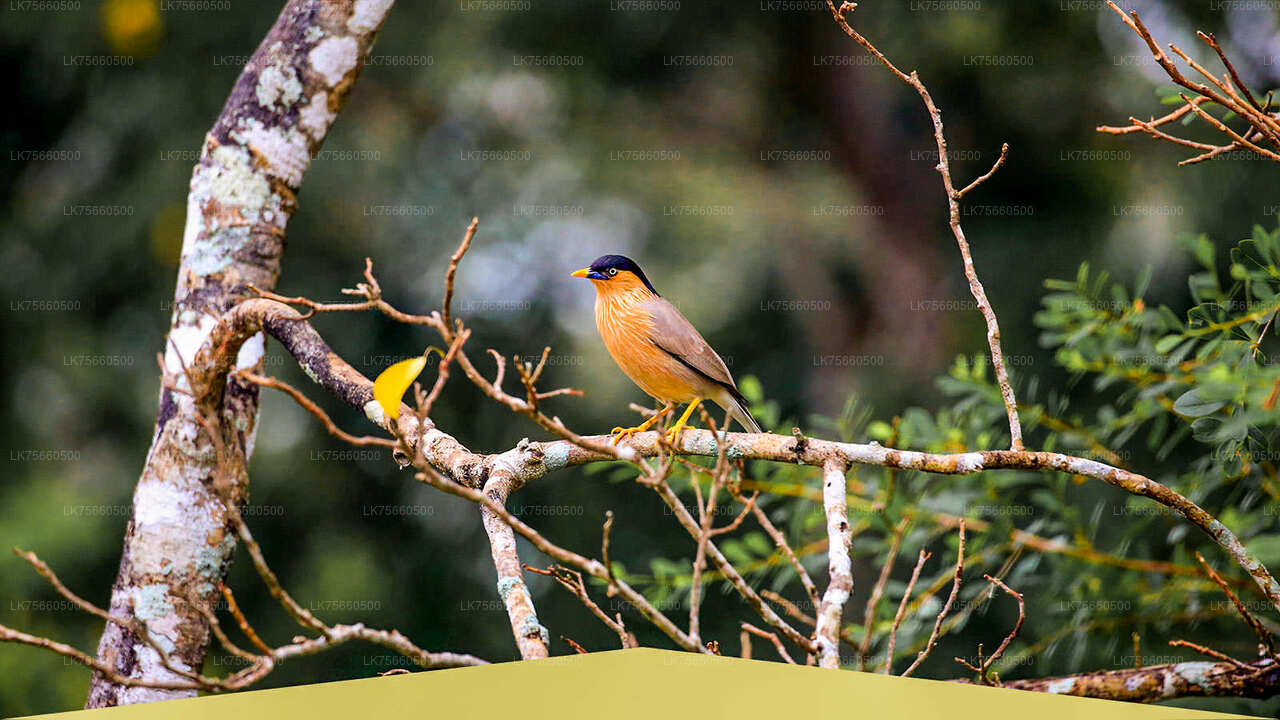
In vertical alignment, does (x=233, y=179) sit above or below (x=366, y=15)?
below

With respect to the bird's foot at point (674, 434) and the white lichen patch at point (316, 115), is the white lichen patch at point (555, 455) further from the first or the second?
the white lichen patch at point (316, 115)

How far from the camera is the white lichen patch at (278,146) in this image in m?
2.35

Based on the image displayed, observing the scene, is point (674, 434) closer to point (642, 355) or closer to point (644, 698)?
point (642, 355)

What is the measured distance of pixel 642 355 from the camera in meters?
2.57

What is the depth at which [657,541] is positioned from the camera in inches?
177

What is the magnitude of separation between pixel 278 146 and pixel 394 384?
1028 mm

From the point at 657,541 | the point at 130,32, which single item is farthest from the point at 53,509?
the point at 657,541

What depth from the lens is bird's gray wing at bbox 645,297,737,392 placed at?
2.56m

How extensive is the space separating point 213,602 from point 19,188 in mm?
2429

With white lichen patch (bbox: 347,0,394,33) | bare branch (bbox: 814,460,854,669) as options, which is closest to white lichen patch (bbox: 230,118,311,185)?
white lichen patch (bbox: 347,0,394,33)

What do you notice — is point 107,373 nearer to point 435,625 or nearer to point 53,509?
point 53,509

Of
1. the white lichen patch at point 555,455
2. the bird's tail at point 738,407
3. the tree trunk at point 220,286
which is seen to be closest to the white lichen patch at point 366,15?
the tree trunk at point 220,286

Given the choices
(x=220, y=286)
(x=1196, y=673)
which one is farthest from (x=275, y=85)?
(x=1196, y=673)

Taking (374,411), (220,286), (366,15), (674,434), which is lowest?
(674,434)
